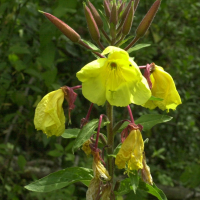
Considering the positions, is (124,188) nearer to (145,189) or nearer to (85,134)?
(145,189)

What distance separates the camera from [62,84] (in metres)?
3.06

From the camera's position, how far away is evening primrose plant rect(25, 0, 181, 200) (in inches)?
52.2

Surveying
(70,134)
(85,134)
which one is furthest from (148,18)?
(70,134)

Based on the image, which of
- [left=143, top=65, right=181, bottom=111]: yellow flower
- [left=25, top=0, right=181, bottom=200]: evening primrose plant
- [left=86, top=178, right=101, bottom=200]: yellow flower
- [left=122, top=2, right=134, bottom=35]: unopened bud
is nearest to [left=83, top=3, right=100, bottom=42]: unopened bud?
[left=25, top=0, right=181, bottom=200]: evening primrose plant

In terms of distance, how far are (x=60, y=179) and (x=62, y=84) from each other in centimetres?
162

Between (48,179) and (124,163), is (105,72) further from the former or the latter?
(48,179)

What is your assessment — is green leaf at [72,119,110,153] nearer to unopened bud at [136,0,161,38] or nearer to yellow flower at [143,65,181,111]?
yellow flower at [143,65,181,111]

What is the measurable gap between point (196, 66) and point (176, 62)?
0.93ft

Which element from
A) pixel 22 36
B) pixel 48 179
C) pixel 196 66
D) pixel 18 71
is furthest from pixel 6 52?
pixel 196 66

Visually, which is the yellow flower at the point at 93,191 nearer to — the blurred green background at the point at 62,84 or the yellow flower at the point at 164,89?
the yellow flower at the point at 164,89

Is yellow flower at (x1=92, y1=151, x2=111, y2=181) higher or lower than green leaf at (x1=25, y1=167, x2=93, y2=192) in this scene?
higher

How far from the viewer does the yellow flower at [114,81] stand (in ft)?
4.29

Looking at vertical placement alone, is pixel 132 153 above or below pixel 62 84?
above

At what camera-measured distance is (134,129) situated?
1356 millimetres
